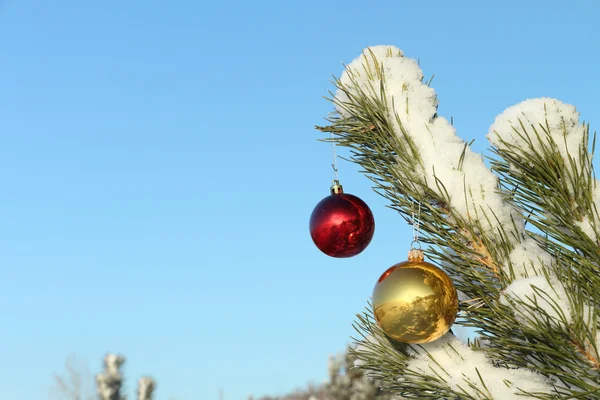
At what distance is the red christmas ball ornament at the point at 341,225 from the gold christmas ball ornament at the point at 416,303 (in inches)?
18.3

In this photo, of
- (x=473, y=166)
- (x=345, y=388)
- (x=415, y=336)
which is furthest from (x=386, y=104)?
(x=345, y=388)

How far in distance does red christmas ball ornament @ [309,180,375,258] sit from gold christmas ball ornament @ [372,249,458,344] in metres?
0.47

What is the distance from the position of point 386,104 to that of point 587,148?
636 millimetres

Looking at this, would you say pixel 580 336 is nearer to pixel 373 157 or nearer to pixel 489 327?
pixel 489 327

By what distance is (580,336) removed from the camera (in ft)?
5.20

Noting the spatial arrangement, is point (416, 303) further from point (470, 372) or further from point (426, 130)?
point (426, 130)

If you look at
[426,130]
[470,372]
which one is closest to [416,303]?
[470,372]

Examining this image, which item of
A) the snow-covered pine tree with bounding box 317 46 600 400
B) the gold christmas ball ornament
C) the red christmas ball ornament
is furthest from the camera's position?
the red christmas ball ornament

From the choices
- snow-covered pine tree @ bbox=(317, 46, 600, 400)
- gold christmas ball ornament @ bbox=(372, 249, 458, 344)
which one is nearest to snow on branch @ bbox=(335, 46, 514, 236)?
snow-covered pine tree @ bbox=(317, 46, 600, 400)

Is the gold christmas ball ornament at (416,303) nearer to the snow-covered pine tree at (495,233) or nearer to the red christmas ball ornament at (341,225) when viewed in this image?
the snow-covered pine tree at (495,233)

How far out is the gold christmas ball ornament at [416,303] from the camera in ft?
5.99

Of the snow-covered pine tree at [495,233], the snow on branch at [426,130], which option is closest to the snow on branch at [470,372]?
the snow-covered pine tree at [495,233]

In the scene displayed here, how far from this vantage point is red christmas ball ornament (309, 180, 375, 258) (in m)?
2.34

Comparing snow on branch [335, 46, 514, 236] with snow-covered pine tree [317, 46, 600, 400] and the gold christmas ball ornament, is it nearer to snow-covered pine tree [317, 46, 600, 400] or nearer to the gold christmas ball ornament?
snow-covered pine tree [317, 46, 600, 400]
